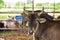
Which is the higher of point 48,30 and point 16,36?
point 48,30

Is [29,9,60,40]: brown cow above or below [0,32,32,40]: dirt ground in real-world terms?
above

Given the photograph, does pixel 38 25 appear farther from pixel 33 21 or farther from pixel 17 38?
pixel 17 38

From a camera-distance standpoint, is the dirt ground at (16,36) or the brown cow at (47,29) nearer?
the brown cow at (47,29)

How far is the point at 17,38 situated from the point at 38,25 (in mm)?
2694

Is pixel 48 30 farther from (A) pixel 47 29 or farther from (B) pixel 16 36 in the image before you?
(B) pixel 16 36

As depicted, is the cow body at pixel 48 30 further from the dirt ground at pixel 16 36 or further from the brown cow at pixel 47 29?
the dirt ground at pixel 16 36

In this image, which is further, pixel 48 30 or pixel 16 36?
pixel 16 36

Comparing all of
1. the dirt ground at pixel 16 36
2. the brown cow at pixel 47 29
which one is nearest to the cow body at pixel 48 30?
the brown cow at pixel 47 29

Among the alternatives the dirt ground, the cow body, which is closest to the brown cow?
the cow body

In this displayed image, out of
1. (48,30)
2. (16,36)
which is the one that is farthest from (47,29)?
(16,36)

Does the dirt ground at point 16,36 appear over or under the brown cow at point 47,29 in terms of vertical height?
under

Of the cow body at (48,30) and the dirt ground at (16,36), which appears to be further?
the dirt ground at (16,36)

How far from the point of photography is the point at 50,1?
15266 mm

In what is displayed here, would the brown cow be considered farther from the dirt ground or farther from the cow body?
the dirt ground
